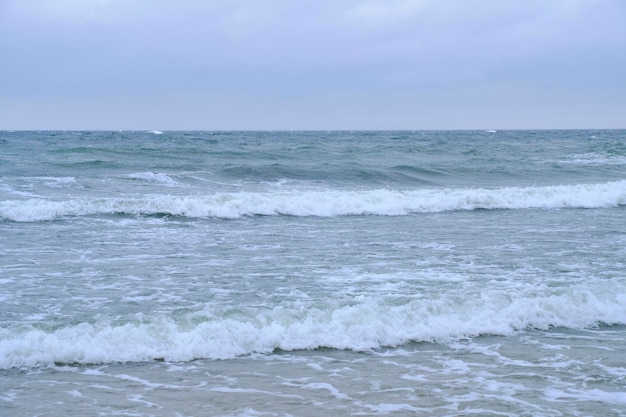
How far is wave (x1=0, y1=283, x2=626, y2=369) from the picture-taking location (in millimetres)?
7105

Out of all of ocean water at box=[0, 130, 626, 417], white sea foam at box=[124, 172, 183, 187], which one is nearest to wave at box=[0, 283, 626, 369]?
ocean water at box=[0, 130, 626, 417]

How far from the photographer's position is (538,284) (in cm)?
989

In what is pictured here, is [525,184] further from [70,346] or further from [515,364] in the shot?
[70,346]

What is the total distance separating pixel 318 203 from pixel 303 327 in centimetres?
1113

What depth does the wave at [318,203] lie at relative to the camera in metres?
17.2

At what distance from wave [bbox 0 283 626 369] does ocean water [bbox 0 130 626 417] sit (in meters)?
0.02

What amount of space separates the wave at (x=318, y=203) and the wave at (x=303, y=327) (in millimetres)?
9663

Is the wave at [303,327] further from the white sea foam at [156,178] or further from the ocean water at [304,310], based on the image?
the white sea foam at [156,178]

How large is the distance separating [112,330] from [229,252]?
5222 mm

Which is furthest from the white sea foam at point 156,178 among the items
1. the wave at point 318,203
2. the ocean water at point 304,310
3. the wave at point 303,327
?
the wave at point 303,327

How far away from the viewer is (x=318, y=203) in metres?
18.9

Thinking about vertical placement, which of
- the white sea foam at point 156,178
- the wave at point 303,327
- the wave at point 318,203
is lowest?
the wave at point 303,327

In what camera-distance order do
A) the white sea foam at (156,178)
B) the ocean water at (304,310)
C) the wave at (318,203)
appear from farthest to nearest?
the white sea foam at (156,178) → the wave at (318,203) → the ocean water at (304,310)

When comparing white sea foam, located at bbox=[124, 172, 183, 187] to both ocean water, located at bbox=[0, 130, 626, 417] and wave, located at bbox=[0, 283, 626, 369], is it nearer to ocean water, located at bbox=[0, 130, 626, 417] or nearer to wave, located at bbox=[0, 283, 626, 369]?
ocean water, located at bbox=[0, 130, 626, 417]
